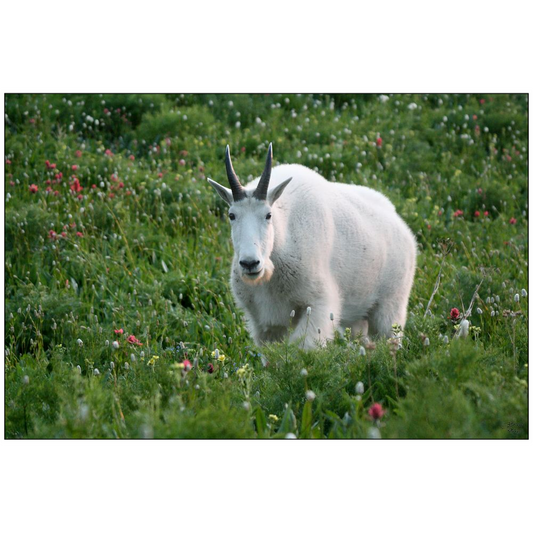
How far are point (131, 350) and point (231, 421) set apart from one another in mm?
2447

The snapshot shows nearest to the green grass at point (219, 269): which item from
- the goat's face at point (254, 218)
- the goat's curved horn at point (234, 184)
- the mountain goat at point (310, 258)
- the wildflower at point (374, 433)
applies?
the wildflower at point (374, 433)

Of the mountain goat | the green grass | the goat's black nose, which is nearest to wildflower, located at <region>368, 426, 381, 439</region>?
the green grass

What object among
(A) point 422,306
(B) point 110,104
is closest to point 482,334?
(A) point 422,306

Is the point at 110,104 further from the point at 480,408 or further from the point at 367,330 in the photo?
the point at 480,408

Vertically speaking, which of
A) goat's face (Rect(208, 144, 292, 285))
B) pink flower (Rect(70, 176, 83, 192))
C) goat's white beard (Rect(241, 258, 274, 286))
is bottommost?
goat's white beard (Rect(241, 258, 274, 286))

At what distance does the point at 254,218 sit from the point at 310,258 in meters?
0.74

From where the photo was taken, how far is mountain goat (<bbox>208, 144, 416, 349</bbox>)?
5.55 meters

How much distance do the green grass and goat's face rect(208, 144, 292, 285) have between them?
717 millimetres

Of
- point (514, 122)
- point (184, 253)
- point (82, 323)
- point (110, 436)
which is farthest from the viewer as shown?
point (514, 122)

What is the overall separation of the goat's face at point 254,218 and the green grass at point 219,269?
717 millimetres

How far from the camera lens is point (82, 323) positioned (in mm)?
7160

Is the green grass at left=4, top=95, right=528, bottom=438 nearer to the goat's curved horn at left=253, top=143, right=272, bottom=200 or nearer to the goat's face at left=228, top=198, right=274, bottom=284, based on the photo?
the goat's face at left=228, top=198, right=274, bottom=284

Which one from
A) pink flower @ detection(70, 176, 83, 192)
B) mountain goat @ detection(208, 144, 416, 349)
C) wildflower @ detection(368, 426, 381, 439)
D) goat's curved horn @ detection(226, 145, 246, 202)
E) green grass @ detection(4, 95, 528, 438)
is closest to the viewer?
wildflower @ detection(368, 426, 381, 439)

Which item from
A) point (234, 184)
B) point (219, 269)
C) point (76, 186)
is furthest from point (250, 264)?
point (76, 186)
